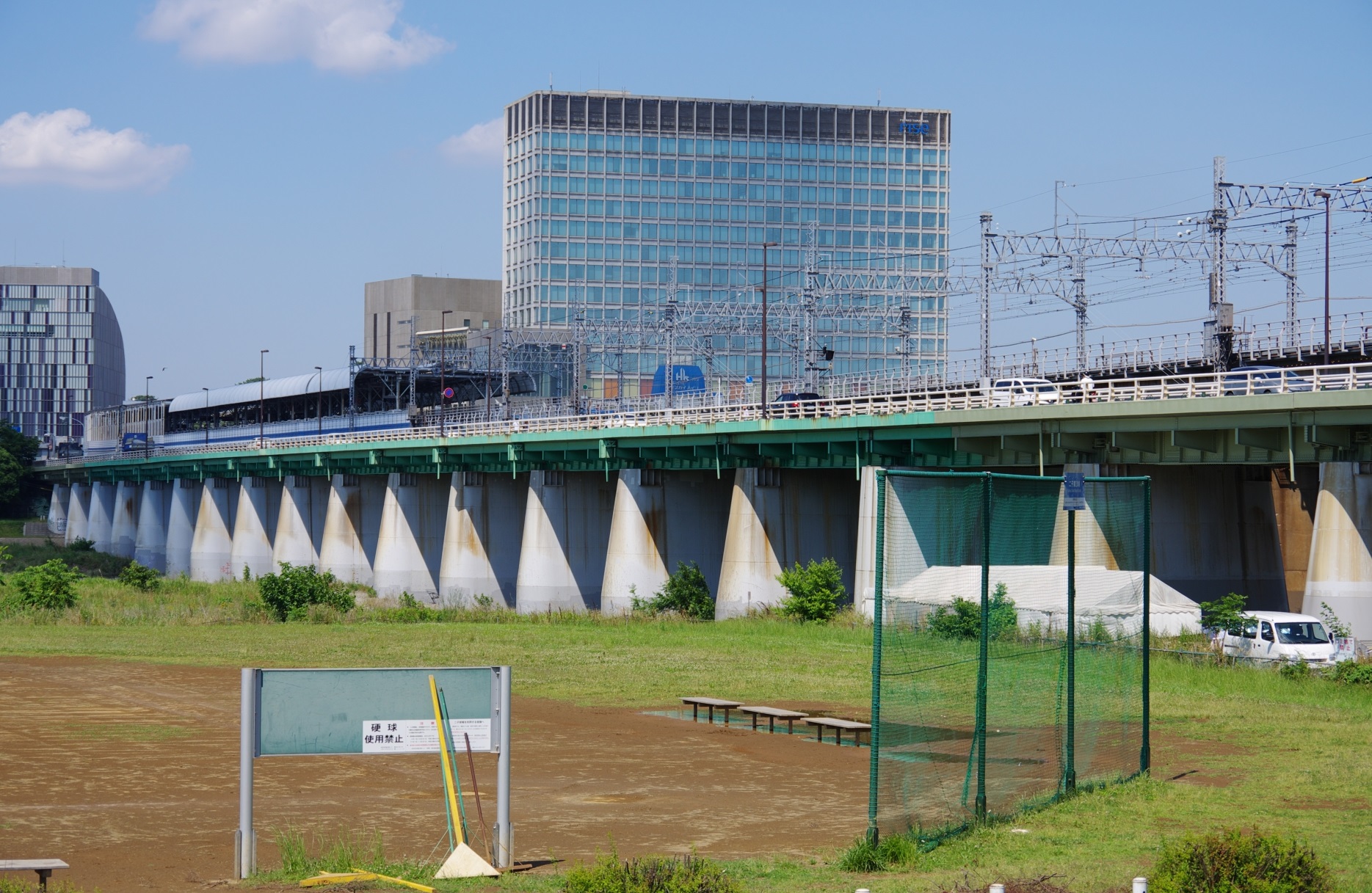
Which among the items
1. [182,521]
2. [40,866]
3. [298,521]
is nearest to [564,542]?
[298,521]

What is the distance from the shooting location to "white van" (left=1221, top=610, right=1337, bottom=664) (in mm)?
31938

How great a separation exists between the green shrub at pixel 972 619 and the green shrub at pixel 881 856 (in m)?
2.11

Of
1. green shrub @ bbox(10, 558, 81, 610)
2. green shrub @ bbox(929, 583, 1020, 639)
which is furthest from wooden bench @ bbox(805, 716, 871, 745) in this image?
green shrub @ bbox(10, 558, 81, 610)

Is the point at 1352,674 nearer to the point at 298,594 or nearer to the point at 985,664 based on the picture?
the point at 985,664

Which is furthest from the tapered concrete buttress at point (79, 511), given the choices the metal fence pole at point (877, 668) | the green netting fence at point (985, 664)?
the metal fence pole at point (877, 668)

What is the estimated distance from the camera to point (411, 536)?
271ft

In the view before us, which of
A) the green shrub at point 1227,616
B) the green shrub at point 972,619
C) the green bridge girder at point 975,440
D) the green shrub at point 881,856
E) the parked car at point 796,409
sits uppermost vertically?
the parked car at point 796,409

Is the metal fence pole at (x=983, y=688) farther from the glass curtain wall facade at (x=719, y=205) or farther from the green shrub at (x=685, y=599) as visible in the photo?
the glass curtain wall facade at (x=719, y=205)

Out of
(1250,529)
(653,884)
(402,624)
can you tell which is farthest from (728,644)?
(653,884)

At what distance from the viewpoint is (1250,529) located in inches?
1927

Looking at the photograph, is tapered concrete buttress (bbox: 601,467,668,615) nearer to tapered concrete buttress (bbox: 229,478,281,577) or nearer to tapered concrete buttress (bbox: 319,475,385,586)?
tapered concrete buttress (bbox: 319,475,385,586)

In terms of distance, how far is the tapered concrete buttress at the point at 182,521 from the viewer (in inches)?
4288

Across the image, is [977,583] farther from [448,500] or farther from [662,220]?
[662,220]

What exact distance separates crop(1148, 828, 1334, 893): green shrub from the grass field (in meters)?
1.56
